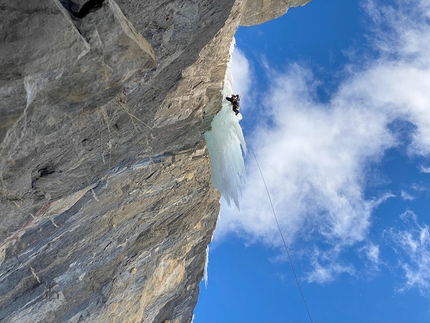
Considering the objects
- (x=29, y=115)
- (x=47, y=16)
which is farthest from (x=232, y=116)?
(x=47, y=16)

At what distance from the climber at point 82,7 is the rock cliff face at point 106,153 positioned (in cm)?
8

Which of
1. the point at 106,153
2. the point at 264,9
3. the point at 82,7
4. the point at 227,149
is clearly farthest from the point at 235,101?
the point at 82,7

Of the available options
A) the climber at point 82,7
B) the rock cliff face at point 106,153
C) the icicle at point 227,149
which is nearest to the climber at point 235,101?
the icicle at point 227,149

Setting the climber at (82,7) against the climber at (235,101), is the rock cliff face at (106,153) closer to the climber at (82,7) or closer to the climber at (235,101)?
the climber at (82,7)

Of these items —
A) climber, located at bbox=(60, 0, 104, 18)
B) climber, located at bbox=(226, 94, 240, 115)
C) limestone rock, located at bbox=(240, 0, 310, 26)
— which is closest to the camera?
climber, located at bbox=(60, 0, 104, 18)

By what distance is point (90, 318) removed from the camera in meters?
8.91

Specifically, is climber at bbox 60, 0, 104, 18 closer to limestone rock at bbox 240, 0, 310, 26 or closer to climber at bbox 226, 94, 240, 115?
limestone rock at bbox 240, 0, 310, 26

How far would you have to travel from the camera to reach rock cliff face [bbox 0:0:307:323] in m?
3.94

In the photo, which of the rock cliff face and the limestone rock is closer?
the rock cliff face

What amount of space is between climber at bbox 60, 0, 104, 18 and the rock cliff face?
0.08 m

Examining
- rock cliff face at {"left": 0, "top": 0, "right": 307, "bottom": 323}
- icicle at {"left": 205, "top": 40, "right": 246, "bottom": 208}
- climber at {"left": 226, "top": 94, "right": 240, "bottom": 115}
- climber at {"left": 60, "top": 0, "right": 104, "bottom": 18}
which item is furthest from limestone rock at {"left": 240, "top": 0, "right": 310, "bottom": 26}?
climber at {"left": 60, "top": 0, "right": 104, "bottom": 18}

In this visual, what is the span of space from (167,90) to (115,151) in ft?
4.94

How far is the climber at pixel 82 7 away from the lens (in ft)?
12.9

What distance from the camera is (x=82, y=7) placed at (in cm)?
394
